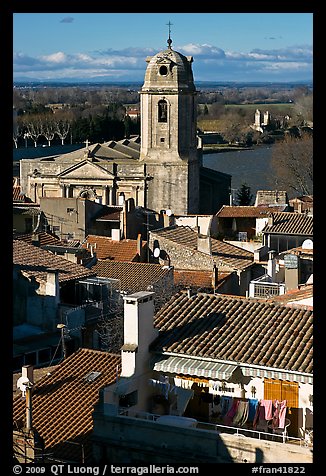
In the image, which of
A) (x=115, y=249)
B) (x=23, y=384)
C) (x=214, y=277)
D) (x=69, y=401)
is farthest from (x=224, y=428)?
(x=115, y=249)

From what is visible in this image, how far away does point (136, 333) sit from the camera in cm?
559

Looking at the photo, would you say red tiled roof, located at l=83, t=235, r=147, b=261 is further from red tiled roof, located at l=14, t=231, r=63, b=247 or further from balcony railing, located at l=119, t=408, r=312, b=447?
balcony railing, located at l=119, t=408, r=312, b=447

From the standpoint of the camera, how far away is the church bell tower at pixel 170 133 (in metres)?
28.5

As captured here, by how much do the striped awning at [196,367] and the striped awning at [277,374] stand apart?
82mm

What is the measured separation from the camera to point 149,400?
5.55 meters

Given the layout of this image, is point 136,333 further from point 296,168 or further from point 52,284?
point 296,168

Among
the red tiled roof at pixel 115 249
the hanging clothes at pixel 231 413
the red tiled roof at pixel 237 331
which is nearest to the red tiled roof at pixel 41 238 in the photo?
the red tiled roof at pixel 115 249

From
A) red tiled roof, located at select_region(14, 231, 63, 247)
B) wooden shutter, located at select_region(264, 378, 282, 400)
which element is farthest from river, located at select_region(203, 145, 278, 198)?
wooden shutter, located at select_region(264, 378, 282, 400)

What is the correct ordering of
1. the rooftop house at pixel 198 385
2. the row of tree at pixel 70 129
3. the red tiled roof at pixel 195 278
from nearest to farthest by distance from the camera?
the rooftop house at pixel 198 385 < the red tiled roof at pixel 195 278 < the row of tree at pixel 70 129

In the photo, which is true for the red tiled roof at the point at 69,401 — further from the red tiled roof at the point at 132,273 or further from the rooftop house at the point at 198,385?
the red tiled roof at the point at 132,273

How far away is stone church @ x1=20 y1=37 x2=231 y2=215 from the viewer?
90.1ft

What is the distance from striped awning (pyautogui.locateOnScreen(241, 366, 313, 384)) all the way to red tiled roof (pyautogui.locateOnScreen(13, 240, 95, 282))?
15.9 feet

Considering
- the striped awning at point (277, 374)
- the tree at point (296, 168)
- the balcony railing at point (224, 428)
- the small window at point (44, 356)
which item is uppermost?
the tree at point (296, 168)
